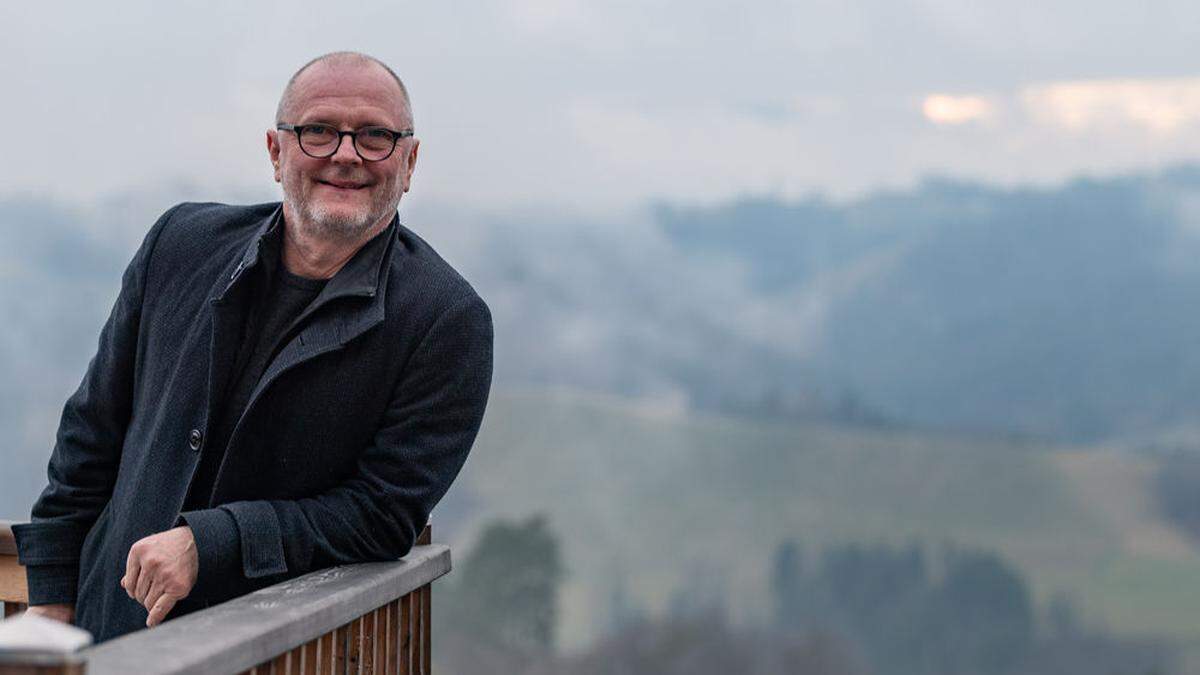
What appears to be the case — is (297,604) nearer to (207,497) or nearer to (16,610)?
Result: (207,497)

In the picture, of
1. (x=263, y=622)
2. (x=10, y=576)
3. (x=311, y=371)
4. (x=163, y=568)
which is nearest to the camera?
(x=263, y=622)

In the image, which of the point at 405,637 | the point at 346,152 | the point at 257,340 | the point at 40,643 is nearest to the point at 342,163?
the point at 346,152

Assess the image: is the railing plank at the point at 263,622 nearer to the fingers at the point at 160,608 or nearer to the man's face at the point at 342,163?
the fingers at the point at 160,608

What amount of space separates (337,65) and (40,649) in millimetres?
1117

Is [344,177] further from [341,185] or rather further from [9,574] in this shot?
[9,574]

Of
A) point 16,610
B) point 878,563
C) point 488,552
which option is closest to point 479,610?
point 488,552

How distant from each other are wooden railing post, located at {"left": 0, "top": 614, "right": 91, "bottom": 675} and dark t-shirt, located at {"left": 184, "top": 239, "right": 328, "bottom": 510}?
907 mm

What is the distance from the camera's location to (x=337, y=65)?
2277 mm

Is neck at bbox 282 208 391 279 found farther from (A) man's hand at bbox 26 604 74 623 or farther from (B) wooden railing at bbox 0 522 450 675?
(A) man's hand at bbox 26 604 74 623

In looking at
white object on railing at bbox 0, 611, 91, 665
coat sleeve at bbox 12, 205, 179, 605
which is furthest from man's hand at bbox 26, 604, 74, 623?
white object on railing at bbox 0, 611, 91, 665

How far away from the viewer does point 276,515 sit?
2.17 m

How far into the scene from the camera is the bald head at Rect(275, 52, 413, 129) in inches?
89.7

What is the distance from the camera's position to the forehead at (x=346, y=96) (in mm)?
2252

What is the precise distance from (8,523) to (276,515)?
3.00 ft
